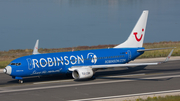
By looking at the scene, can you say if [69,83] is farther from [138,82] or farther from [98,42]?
[98,42]

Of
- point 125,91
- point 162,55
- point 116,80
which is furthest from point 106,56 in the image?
point 162,55

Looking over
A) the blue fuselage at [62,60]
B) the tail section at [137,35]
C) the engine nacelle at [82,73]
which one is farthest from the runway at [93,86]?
the tail section at [137,35]

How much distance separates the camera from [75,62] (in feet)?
112

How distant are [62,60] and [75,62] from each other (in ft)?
6.26

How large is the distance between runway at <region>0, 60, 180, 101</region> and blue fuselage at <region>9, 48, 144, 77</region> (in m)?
1.62

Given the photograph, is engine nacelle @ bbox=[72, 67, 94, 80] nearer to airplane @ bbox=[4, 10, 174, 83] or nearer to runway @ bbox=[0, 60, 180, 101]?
airplane @ bbox=[4, 10, 174, 83]

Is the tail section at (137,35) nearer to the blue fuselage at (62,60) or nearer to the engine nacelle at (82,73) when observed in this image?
the blue fuselage at (62,60)

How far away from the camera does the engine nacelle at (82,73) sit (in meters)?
32.1

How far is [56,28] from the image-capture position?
11525 cm

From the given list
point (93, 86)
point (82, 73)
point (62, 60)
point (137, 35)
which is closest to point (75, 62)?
point (62, 60)

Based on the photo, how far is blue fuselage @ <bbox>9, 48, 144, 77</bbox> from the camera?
30828 mm

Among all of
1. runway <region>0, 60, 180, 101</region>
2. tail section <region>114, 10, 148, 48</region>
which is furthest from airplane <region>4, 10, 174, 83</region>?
runway <region>0, 60, 180, 101</region>

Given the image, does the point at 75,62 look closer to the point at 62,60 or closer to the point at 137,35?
the point at 62,60

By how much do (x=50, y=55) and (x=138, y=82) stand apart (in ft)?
37.6
